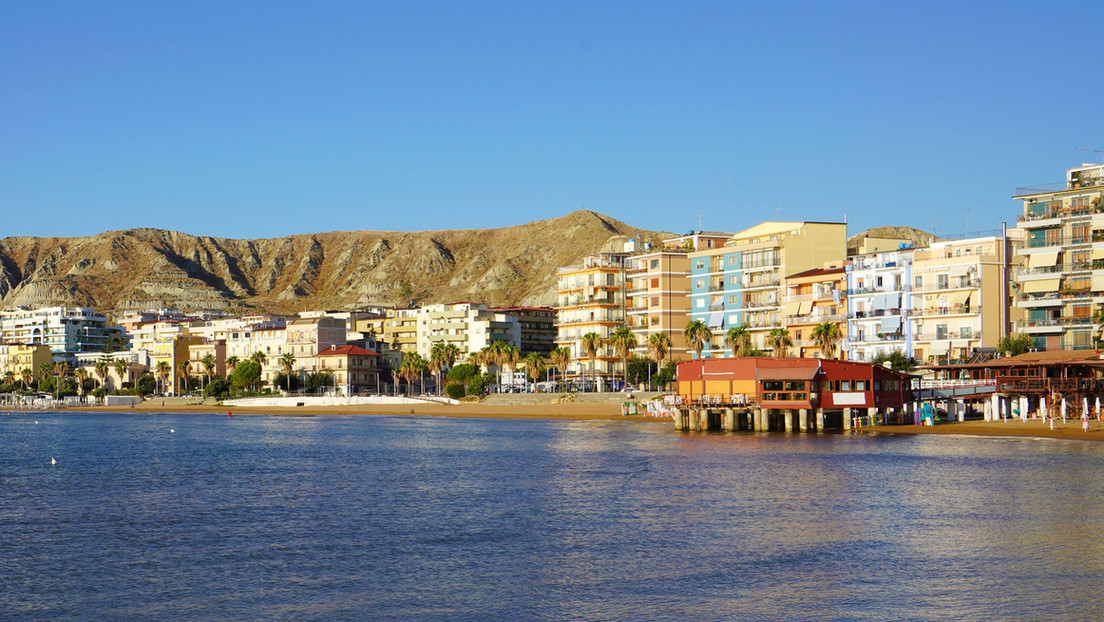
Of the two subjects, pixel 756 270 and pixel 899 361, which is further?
pixel 756 270

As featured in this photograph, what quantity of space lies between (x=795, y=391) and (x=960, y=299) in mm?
27182

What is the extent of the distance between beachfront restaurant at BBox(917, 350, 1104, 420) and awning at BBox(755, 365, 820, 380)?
13.6 m

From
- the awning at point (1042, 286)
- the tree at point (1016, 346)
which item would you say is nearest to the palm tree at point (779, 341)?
the tree at point (1016, 346)

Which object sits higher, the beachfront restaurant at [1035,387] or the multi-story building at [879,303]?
the multi-story building at [879,303]

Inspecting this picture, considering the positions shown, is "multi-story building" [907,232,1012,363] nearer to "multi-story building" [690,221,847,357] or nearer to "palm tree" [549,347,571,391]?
"multi-story building" [690,221,847,357]

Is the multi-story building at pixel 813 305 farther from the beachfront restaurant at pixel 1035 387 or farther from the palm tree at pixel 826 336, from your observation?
the beachfront restaurant at pixel 1035 387

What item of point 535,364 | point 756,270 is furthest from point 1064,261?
point 535,364

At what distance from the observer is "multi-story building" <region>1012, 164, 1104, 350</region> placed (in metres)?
102

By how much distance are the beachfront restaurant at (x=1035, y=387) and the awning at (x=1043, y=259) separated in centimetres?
1012

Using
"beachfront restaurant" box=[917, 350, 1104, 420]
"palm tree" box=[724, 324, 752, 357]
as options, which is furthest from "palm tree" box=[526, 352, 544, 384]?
"beachfront restaurant" box=[917, 350, 1104, 420]

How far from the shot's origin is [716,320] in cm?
14388

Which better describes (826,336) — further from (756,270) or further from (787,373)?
(787,373)

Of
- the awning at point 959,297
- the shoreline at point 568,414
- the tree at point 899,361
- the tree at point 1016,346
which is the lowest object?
the shoreline at point 568,414

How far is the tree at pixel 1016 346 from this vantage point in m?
103
